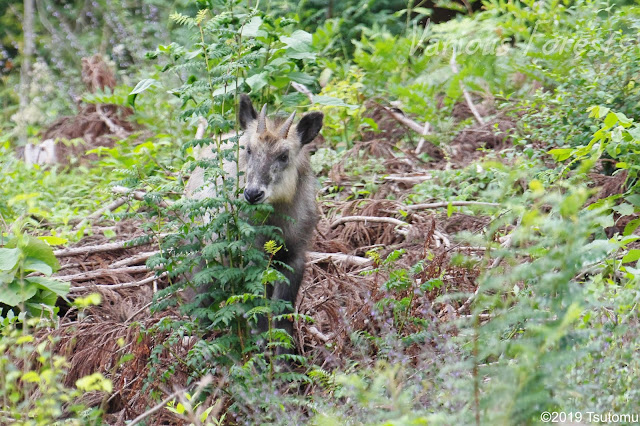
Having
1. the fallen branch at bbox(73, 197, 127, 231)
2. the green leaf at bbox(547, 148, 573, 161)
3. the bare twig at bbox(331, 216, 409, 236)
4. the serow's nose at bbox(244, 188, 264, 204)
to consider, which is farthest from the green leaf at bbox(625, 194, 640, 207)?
the fallen branch at bbox(73, 197, 127, 231)

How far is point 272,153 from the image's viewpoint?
5.28 metres

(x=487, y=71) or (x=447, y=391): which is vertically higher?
(x=447, y=391)

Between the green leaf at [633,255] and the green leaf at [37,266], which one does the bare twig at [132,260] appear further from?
the green leaf at [633,255]

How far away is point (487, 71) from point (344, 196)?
3011 millimetres

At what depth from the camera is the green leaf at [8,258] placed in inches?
190

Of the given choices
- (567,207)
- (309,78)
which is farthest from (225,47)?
(567,207)

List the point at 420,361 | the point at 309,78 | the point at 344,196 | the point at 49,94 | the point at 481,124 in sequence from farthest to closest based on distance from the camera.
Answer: the point at 49,94 → the point at 481,124 → the point at 344,196 → the point at 309,78 → the point at 420,361

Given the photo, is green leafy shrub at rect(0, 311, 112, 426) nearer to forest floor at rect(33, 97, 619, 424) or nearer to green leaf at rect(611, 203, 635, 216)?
forest floor at rect(33, 97, 619, 424)

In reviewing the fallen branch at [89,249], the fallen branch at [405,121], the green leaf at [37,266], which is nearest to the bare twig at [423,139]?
the fallen branch at [405,121]

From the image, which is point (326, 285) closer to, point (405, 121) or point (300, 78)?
point (300, 78)

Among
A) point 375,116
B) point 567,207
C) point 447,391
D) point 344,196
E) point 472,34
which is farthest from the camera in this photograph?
point 472,34

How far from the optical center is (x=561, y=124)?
6.46 meters

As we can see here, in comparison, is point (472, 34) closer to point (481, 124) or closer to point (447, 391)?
point (481, 124)

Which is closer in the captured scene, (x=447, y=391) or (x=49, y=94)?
(x=447, y=391)
